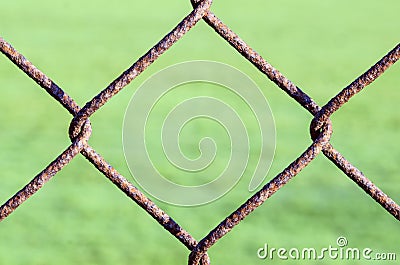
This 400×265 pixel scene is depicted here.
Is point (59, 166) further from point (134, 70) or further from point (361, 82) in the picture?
point (361, 82)

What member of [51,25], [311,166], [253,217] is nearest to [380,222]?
[253,217]

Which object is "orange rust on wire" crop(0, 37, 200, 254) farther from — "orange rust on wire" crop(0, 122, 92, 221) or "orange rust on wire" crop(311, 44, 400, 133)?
"orange rust on wire" crop(311, 44, 400, 133)

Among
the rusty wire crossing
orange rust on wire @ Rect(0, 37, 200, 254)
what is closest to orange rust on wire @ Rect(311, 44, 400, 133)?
the rusty wire crossing

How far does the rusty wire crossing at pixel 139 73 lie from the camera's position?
53 centimetres

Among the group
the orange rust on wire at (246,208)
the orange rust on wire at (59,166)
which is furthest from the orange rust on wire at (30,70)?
the orange rust on wire at (246,208)

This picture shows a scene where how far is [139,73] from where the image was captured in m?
0.53

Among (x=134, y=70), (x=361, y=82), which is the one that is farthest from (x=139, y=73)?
(x=361, y=82)

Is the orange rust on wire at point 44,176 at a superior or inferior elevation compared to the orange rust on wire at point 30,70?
inferior

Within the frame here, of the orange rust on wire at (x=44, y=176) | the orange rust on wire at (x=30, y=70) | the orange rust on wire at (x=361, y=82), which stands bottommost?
the orange rust on wire at (x=44, y=176)

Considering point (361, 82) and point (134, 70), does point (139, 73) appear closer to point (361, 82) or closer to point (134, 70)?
point (134, 70)

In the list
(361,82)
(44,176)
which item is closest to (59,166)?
(44,176)

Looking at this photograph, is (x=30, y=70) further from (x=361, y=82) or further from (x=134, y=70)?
(x=361, y=82)

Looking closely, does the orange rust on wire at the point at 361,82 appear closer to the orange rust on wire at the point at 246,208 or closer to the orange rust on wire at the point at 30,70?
the orange rust on wire at the point at 246,208

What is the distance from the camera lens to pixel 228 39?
0.55 meters
